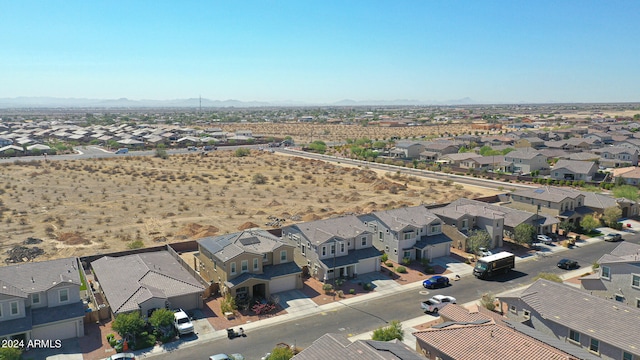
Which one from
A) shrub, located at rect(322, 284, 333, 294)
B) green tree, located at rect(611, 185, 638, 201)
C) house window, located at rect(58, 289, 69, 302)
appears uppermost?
green tree, located at rect(611, 185, 638, 201)

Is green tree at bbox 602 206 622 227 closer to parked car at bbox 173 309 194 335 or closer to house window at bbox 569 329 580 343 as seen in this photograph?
house window at bbox 569 329 580 343

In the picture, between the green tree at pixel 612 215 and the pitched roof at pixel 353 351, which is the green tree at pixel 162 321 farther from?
the green tree at pixel 612 215

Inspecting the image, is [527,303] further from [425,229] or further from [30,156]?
[30,156]

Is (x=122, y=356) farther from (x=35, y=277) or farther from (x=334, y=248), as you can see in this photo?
(x=334, y=248)

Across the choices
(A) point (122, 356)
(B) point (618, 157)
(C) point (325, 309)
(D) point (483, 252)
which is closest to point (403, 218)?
(D) point (483, 252)

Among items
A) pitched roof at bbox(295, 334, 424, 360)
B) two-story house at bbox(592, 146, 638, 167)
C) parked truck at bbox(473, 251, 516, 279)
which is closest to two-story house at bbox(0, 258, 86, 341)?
pitched roof at bbox(295, 334, 424, 360)

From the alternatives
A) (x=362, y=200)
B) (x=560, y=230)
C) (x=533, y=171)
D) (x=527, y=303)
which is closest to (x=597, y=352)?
(x=527, y=303)
